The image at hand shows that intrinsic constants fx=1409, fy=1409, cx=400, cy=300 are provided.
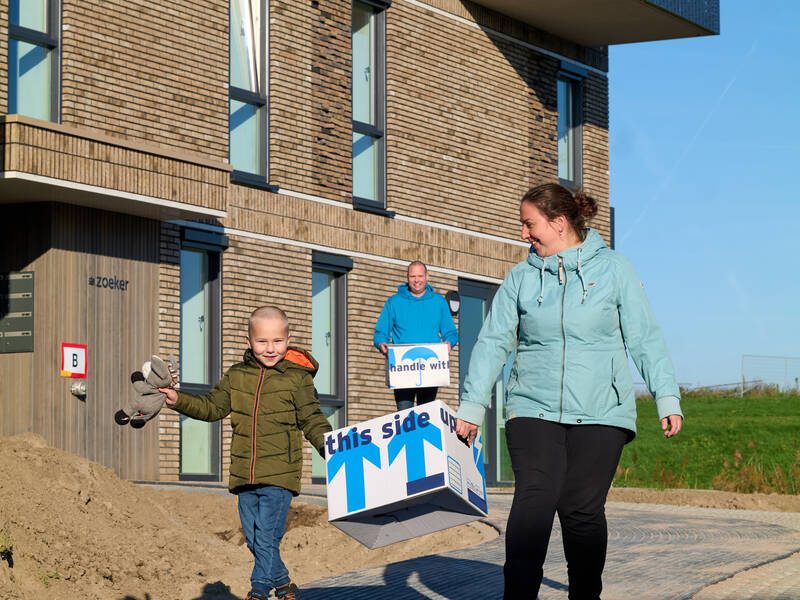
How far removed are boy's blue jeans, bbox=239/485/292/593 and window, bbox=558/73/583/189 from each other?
18558mm

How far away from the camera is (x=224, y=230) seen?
1750 centimetres

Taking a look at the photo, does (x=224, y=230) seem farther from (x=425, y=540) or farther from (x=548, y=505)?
(x=548, y=505)

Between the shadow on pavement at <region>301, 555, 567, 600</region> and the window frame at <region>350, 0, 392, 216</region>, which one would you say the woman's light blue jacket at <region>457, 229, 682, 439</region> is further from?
the window frame at <region>350, 0, 392, 216</region>

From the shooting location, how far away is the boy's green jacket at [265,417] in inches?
281

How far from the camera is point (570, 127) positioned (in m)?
25.4

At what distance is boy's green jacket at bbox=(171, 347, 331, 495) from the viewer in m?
7.14

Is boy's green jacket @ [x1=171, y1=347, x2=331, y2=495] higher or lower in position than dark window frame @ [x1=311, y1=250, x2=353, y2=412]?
lower

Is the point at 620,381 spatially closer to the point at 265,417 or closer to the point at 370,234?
the point at 265,417

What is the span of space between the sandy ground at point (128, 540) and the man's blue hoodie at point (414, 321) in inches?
71.6

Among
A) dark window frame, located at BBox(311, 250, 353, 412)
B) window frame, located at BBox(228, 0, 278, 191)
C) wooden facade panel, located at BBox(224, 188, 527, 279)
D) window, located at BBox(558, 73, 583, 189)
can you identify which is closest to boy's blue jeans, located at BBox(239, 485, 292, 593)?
wooden facade panel, located at BBox(224, 188, 527, 279)

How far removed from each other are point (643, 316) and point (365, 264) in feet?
45.5

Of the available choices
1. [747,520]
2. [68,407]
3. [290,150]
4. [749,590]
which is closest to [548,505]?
[749,590]

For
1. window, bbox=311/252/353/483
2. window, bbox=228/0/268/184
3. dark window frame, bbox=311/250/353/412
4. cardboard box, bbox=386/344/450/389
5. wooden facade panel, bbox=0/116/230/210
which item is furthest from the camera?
dark window frame, bbox=311/250/353/412

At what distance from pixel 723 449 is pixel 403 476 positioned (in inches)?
1088
